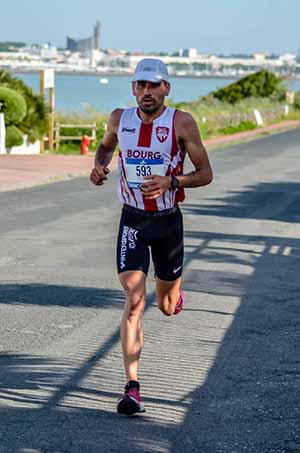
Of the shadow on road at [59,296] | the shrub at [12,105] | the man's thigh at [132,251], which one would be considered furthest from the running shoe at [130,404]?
the shrub at [12,105]

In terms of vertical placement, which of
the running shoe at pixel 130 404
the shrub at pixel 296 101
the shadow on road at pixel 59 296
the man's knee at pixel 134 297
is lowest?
the shrub at pixel 296 101

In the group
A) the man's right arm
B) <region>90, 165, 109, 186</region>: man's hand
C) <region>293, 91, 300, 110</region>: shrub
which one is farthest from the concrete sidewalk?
<region>293, 91, 300, 110</region>: shrub

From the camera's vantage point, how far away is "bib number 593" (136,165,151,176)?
678cm

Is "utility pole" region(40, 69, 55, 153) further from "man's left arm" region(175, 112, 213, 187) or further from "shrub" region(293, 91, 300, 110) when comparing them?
"shrub" region(293, 91, 300, 110)

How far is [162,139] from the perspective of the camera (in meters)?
6.78

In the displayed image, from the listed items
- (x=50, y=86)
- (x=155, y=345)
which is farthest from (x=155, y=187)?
(x=50, y=86)

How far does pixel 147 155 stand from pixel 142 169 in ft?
0.29

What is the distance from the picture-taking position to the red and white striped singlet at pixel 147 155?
6.78 meters

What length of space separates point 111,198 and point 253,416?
620 inches

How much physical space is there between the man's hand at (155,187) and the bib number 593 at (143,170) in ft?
0.43

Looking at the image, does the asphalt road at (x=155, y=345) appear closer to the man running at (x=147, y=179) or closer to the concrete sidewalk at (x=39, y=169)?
the man running at (x=147, y=179)

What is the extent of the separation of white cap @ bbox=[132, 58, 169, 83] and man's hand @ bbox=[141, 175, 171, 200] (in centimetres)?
58

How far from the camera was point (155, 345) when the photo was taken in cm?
862

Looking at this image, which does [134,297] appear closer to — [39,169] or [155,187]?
[155,187]
